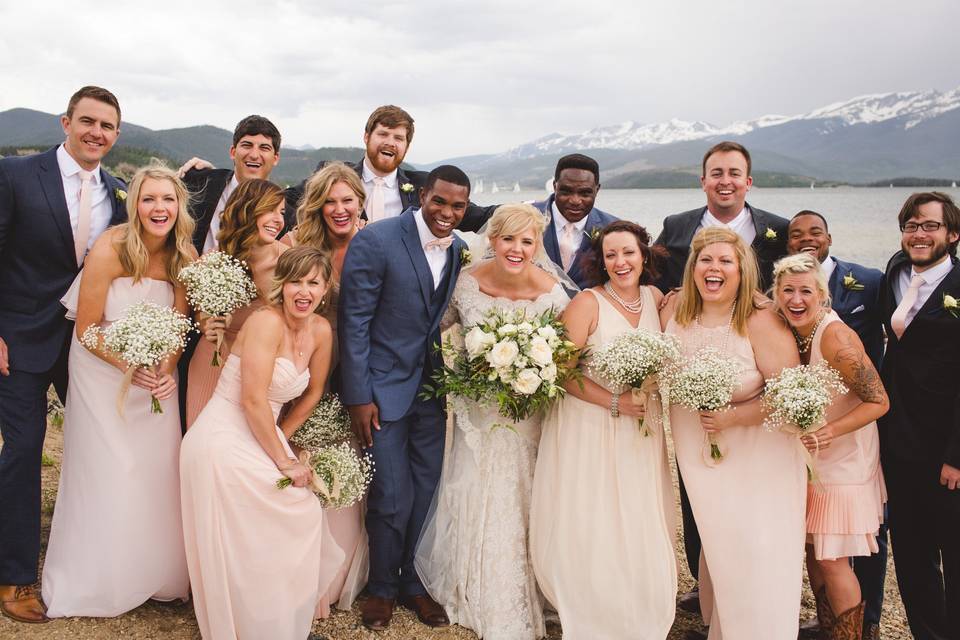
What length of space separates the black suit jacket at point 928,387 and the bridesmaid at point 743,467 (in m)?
0.89

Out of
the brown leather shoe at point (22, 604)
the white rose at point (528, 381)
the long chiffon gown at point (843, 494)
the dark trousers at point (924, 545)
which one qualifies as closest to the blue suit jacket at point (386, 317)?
the white rose at point (528, 381)

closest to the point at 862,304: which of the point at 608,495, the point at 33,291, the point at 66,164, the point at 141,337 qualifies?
the point at 608,495

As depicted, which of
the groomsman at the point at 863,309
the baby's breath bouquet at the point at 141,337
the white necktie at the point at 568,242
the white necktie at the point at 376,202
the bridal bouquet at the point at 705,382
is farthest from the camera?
the white necktie at the point at 376,202

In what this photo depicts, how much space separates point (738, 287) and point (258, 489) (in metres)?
3.82

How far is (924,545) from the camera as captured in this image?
5.47 meters

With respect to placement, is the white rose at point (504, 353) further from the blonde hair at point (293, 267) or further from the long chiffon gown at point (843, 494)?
the long chiffon gown at point (843, 494)

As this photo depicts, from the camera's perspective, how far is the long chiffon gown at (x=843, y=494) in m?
5.15

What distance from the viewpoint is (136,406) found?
550cm

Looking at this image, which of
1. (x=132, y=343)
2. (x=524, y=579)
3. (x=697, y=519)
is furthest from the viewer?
(x=524, y=579)

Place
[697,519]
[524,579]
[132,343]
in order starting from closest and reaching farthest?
[132,343] < [697,519] < [524,579]

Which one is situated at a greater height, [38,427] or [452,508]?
[38,427]

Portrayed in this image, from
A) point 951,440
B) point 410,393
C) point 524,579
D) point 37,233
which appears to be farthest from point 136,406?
point 951,440

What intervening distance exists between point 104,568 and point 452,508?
273 cm

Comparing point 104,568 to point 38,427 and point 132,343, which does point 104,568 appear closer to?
point 38,427
